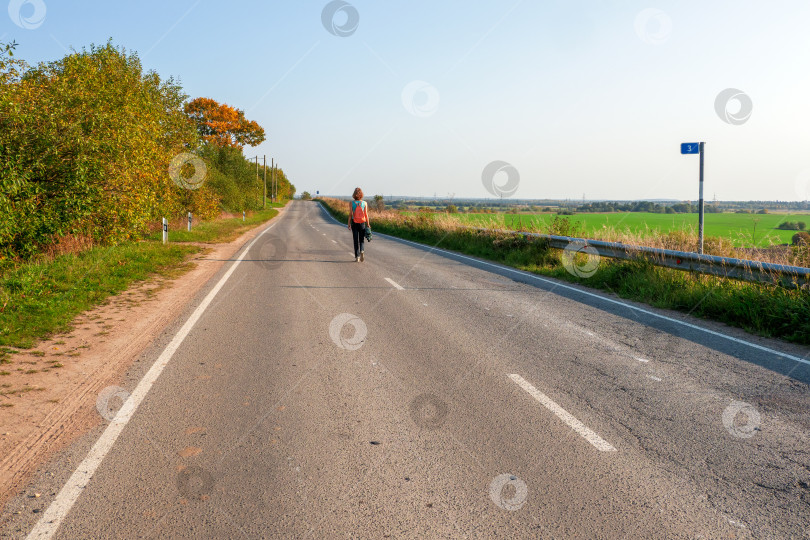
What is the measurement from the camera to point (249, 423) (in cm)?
434

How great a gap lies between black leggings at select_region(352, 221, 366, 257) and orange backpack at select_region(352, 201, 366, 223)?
0.59 feet

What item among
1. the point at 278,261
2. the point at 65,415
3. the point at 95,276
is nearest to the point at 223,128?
the point at 278,261

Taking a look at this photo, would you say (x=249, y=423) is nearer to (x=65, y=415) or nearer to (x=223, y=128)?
(x=65, y=415)

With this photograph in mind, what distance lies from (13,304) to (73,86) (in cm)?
772

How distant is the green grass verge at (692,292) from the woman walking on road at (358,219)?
15.2 feet

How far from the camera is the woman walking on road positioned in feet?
50.8

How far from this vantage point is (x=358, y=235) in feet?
53.1

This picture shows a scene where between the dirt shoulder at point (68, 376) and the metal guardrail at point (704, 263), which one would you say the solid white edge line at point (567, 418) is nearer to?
the dirt shoulder at point (68, 376)

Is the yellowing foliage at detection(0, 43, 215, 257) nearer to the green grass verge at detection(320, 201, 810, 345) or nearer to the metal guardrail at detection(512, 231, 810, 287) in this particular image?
the green grass verge at detection(320, 201, 810, 345)

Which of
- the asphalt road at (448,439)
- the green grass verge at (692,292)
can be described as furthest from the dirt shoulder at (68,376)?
the green grass verge at (692,292)

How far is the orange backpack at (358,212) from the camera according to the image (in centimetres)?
1542

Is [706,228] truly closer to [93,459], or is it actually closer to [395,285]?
[395,285]

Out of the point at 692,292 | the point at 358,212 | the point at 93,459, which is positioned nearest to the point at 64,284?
the point at 93,459

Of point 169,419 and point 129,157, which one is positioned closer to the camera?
point 169,419
